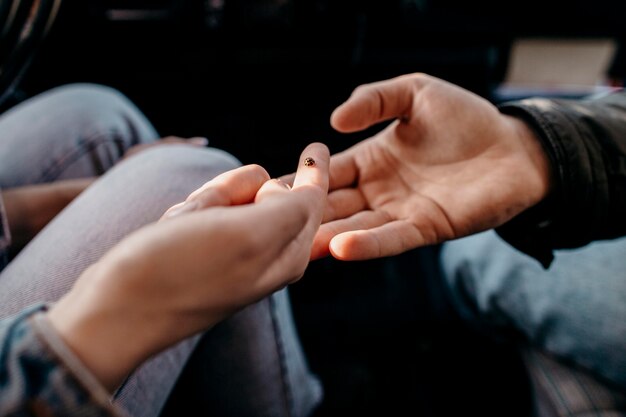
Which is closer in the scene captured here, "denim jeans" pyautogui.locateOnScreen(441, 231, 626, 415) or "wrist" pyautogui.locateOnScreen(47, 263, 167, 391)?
"wrist" pyautogui.locateOnScreen(47, 263, 167, 391)

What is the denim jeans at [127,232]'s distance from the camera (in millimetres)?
348

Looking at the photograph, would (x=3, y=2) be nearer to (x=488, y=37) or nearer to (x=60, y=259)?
(x=60, y=259)

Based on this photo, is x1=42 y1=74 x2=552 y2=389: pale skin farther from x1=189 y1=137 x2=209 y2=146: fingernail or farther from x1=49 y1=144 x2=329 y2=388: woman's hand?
x1=189 y1=137 x2=209 y2=146: fingernail

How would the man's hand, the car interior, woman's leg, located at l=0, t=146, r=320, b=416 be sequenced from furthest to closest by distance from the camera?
the car interior
the man's hand
woman's leg, located at l=0, t=146, r=320, b=416

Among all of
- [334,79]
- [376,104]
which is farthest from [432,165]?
[334,79]

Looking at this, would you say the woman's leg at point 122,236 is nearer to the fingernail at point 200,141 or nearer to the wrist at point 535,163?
the fingernail at point 200,141

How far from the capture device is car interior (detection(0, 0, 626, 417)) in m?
0.68

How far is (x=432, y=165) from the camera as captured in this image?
1.61 feet

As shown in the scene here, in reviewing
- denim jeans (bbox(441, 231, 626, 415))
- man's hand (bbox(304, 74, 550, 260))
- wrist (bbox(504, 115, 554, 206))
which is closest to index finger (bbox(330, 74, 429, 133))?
man's hand (bbox(304, 74, 550, 260))

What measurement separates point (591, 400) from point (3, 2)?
82 cm

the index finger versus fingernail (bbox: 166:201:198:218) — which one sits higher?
the index finger

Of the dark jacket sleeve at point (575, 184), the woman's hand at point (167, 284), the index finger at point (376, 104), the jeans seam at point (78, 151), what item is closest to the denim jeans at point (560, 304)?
the dark jacket sleeve at point (575, 184)

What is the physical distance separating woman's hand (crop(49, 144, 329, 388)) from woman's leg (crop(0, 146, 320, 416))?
120 millimetres

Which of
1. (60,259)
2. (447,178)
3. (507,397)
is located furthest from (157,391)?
(507,397)
